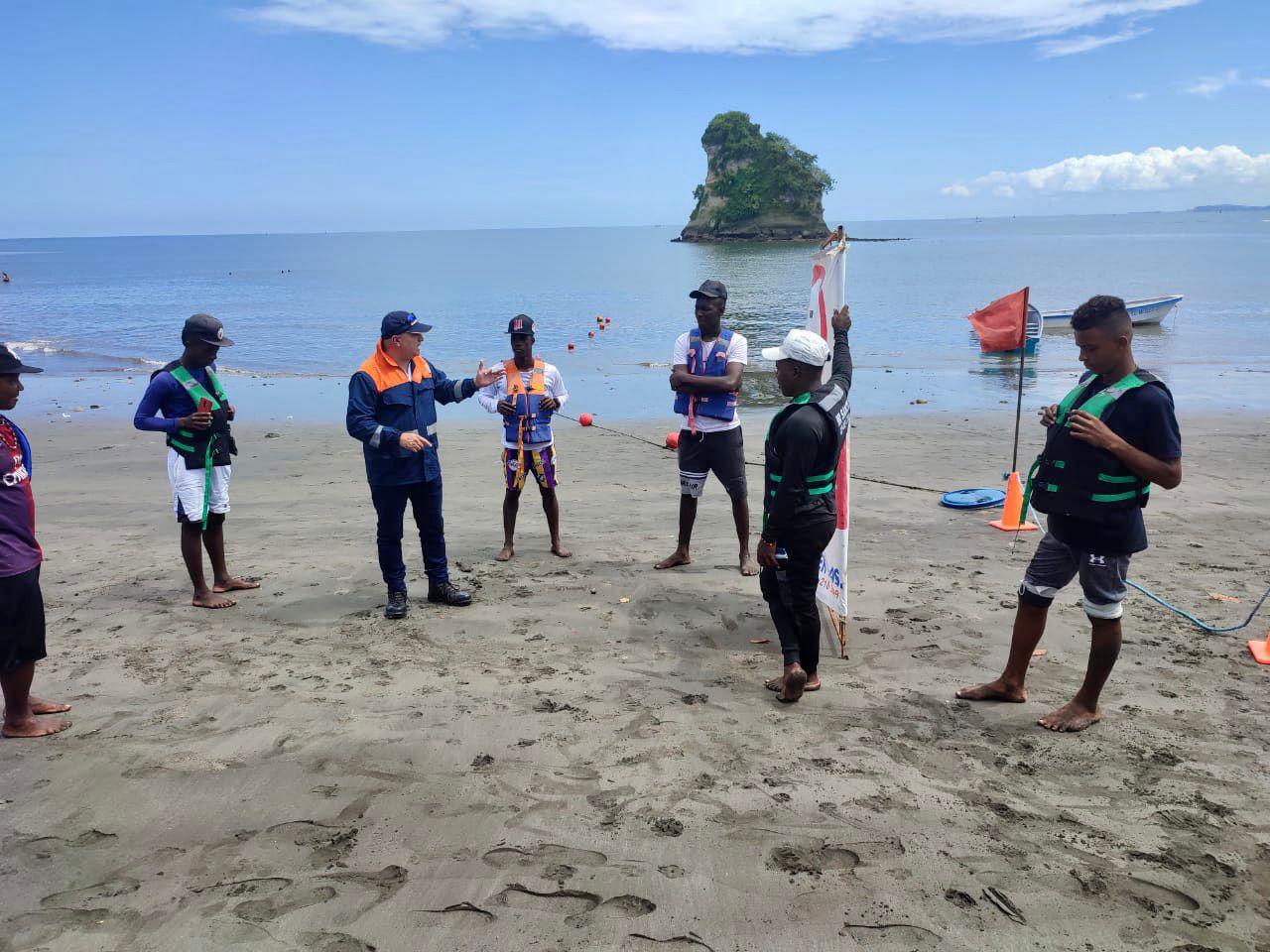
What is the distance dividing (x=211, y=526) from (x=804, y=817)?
16.0 feet

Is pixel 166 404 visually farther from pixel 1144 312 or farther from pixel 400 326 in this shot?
pixel 1144 312

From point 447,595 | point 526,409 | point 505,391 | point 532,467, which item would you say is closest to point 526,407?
point 526,409

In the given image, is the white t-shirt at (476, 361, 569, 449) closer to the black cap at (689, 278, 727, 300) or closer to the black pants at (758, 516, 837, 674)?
the black cap at (689, 278, 727, 300)

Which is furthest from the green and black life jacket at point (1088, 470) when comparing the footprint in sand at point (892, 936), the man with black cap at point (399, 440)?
the man with black cap at point (399, 440)

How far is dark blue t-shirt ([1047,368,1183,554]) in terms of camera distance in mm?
4102

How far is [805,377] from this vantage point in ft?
15.3

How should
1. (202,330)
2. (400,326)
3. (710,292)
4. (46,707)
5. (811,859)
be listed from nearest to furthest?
1. (811,859)
2. (46,707)
3. (400,326)
4. (202,330)
5. (710,292)

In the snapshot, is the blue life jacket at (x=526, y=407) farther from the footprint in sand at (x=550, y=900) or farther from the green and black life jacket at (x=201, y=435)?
the footprint in sand at (x=550, y=900)

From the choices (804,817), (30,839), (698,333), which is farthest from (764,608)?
(30,839)

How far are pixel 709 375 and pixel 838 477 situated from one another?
1.76 m

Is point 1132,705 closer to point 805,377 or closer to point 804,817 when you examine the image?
point 804,817

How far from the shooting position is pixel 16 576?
13.8 feet

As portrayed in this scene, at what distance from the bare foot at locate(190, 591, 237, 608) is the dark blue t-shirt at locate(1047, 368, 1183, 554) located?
5.51m

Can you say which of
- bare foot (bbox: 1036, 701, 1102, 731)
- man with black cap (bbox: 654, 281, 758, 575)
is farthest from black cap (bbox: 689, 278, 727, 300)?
bare foot (bbox: 1036, 701, 1102, 731)
